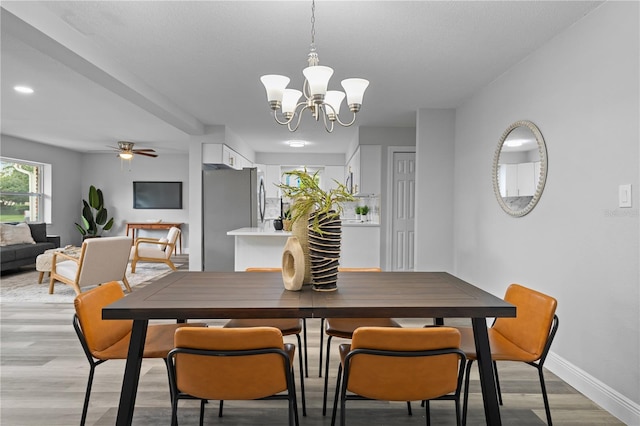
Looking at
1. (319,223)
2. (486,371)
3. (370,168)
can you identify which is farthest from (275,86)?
(370,168)

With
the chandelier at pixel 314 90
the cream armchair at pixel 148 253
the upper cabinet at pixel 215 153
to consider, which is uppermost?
the upper cabinet at pixel 215 153

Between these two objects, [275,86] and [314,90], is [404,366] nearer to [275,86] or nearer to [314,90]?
[314,90]

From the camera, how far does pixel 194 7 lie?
2.39 m

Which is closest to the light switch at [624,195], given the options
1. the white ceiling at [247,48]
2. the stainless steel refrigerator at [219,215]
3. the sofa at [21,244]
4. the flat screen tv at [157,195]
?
the white ceiling at [247,48]

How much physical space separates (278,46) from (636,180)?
240cm

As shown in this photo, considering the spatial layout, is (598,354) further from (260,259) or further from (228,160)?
(228,160)

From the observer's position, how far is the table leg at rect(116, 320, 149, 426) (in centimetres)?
163

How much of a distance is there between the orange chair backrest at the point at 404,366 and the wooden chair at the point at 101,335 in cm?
92

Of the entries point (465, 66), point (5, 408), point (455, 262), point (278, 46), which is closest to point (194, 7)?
point (278, 46)

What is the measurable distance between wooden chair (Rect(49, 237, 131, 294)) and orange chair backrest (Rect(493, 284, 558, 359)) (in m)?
4.51

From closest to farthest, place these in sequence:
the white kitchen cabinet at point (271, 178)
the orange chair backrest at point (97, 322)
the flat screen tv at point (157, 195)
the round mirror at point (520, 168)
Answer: the orange chair backrest at point (97, 322) < the round mirror at point (520, 168) < the white kitchen cabinet at point (271, 178) < the flat screen tv at point (157, 195)

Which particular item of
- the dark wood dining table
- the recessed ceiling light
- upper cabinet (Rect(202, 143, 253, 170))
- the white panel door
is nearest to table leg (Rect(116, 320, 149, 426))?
the dark wood dining table

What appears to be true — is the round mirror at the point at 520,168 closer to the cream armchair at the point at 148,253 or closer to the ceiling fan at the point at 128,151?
the cream armchair at the point at 148,253

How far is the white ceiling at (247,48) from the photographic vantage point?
7.89 feet
